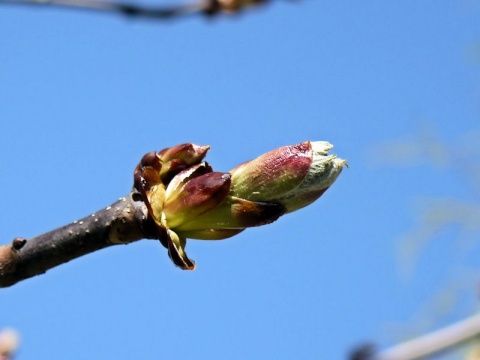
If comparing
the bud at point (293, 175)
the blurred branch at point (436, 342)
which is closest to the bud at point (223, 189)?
the bud at point (293, 175)

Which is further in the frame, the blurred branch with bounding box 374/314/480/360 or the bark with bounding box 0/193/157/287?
the bark with bounding box 0/193/157/287

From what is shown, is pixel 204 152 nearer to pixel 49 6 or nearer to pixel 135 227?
pixel 135 227

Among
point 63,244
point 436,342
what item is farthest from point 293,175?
point 436,342

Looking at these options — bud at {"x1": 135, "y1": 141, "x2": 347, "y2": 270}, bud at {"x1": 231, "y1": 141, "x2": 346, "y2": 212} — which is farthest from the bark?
bud at {"x1": 231, "y1": 141, "x2": 346, "y2": 212}

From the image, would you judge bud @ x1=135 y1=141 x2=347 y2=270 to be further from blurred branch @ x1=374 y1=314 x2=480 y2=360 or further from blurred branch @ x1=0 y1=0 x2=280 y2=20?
blurred branch @ x1=374 y1=314 x2=480 y2=360

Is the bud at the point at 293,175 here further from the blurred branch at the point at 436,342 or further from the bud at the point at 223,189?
the blurred branch at the point at 436,342

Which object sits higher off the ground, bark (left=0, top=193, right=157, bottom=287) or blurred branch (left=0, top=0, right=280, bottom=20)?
blurred branch (left=0, top=0, right=280, bottom=20)
